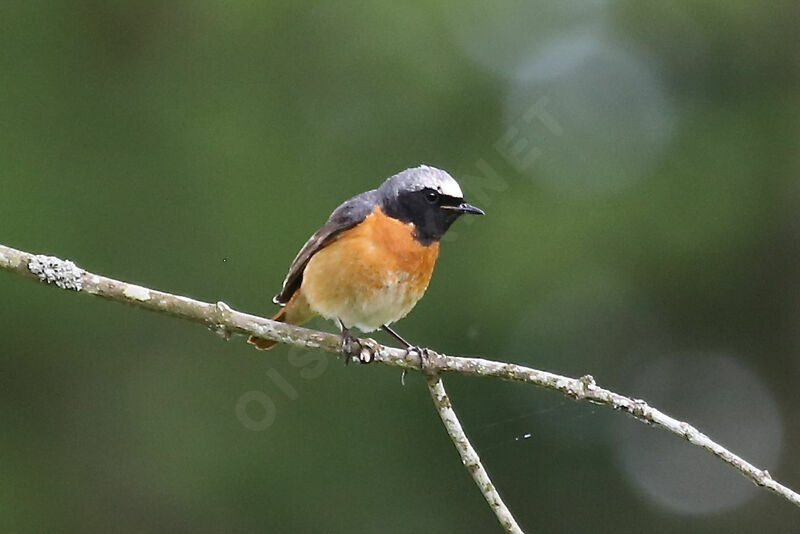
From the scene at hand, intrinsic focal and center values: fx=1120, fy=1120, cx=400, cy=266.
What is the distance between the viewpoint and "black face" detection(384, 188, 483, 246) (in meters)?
4.83

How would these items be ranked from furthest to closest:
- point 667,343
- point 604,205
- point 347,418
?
point 667,343, point 604,205, point 347,418

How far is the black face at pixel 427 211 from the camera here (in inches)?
190

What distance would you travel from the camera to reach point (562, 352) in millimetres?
8586

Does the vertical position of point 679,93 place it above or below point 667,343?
above

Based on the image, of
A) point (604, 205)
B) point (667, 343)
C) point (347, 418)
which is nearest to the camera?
point (347, 418)

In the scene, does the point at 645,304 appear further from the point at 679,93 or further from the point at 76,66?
the point at 76,66

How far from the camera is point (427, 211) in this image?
4844 mm

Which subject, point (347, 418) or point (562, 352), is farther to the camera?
point (562, 352)

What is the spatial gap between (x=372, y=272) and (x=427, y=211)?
38cm

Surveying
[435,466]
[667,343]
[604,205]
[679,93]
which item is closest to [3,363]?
[435,466]

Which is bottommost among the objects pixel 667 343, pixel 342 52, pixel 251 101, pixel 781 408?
pixel 781 408

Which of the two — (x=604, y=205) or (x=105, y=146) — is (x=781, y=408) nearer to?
(x=604, y=205)

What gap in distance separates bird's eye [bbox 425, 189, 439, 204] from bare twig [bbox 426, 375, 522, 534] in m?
1.13

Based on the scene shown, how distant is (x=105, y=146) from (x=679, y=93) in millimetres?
4664
